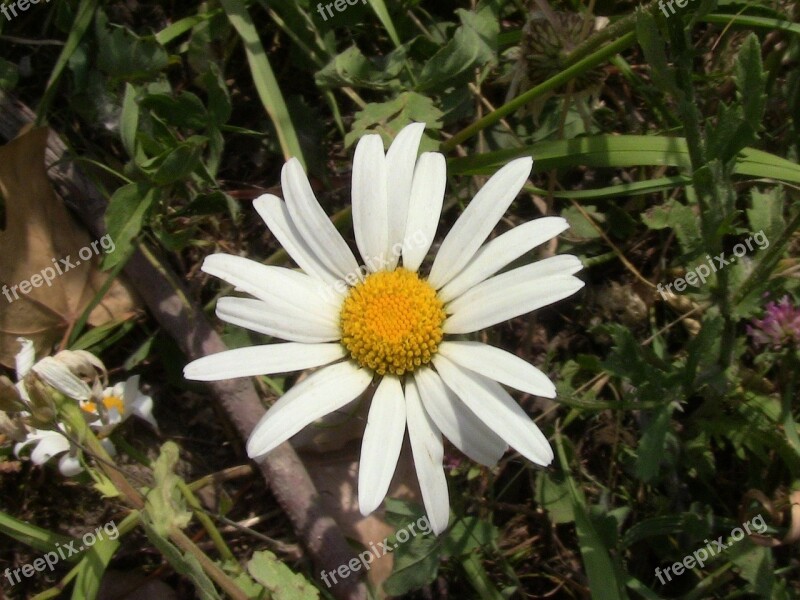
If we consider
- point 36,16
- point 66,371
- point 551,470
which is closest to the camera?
point 66,371

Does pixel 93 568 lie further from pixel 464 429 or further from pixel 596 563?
pixel 596 563

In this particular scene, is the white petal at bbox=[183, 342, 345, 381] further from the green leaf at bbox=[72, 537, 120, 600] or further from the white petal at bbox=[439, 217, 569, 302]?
the green leaf at bbox=[72, 537, 120, 600]

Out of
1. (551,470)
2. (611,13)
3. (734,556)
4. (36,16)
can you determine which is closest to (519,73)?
(611,13)

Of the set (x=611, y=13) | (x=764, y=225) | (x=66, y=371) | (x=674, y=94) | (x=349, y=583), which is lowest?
(x=349, y=583)

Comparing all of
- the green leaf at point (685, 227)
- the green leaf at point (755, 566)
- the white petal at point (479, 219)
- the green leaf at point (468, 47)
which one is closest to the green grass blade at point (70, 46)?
the green leaf at point (468, 47)

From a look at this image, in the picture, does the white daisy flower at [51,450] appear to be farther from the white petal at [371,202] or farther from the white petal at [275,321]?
the white petal at [371,202]

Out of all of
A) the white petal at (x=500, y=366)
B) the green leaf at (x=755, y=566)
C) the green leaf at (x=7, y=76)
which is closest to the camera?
the white petal at (x=500, y=366)

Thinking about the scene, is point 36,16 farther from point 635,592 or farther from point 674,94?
point 635,592
